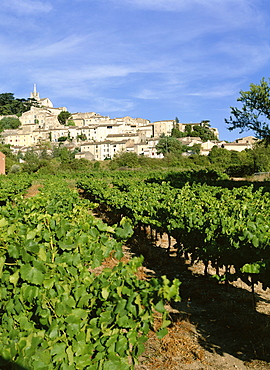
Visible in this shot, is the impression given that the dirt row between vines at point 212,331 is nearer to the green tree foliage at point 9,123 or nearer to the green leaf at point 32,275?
the green leaf at point 32,275

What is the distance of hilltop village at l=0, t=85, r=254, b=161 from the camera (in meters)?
104

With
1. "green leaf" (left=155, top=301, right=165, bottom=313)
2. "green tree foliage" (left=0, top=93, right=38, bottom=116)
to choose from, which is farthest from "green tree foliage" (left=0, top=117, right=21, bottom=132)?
Result: "green leaf" (left=155, top=301, right=165, bottom=313)

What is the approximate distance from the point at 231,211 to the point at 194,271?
5.63 ft

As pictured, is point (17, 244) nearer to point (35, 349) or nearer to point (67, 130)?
point (35, 349)

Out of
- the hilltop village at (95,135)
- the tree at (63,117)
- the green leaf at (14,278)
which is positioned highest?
the tree at (63,117)

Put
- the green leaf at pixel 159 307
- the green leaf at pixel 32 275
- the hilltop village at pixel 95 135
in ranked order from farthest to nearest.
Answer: the hilltop village at pixel 95 135 → the green leaf at pixel 32 275 → the green leaf at pixel 159 307

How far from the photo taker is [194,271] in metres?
8.00

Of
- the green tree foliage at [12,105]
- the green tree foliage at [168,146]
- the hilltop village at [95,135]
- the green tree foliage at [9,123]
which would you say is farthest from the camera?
the green tree foliage at [12,105]

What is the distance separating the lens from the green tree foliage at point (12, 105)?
15138 cm

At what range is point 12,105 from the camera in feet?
506

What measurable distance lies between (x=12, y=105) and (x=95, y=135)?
185ft

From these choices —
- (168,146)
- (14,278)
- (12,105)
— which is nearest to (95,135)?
(168,146)

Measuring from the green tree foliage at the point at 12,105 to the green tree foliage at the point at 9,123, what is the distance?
36.8ft

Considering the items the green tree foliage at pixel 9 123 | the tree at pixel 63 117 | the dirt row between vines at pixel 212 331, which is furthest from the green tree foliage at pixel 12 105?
the dirt row between vines at pixel 212 331
